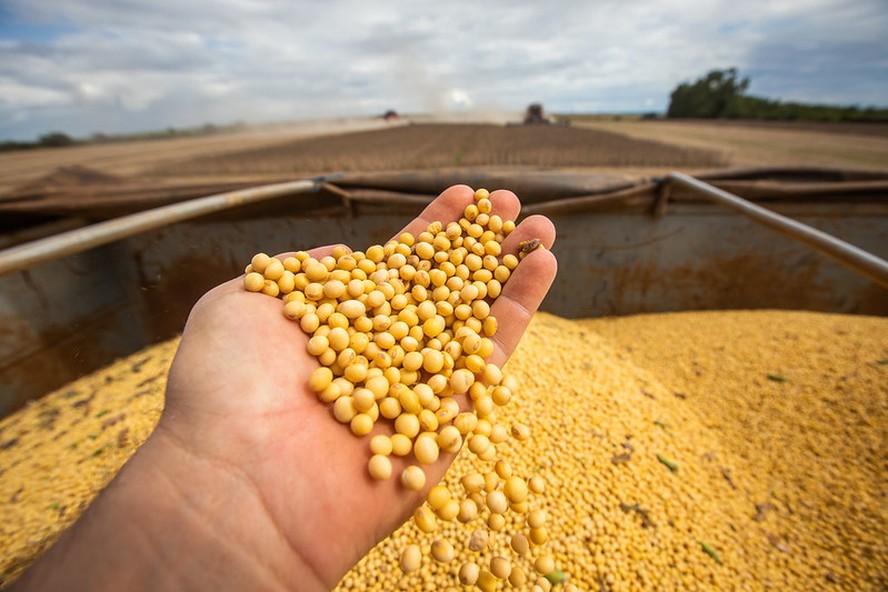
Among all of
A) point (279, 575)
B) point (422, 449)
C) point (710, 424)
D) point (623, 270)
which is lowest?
point (710, 424)

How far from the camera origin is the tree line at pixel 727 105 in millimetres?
29453

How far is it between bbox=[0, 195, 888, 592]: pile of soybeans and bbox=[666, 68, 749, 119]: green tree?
130 ft

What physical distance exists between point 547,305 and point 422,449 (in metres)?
2.77

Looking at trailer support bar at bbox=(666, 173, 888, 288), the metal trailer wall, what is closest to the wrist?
trailer support bar at bbox=(666, 173, 888, 288)

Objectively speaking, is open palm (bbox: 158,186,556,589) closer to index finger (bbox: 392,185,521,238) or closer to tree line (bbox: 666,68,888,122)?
index finger (bbox: 392,185,521,238)

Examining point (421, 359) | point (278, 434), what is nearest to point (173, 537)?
point (278, 434)

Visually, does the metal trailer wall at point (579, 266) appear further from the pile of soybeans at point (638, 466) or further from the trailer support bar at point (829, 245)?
the trailer support bar at point (829, 245)

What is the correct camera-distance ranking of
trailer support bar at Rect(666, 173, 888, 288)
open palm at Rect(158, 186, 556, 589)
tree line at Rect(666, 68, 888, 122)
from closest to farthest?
open palm at Rect(158, 186, 556, 589) → trailer support bar at Rect(666, 173, 888, 288) → tree line at Rect(666, 68, 888, 122)

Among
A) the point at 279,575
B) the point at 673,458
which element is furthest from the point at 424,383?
the point at 673,458

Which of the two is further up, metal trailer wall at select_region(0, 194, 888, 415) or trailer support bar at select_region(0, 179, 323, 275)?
trailer support bar at select_region(0, 179, 323, 275)

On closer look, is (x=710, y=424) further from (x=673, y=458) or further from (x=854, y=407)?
(x=854, y=407)

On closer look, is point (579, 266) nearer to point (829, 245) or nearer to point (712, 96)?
point (829, 245)

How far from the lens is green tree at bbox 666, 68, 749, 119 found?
32.4m

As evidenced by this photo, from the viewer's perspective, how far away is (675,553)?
164 centimetres
